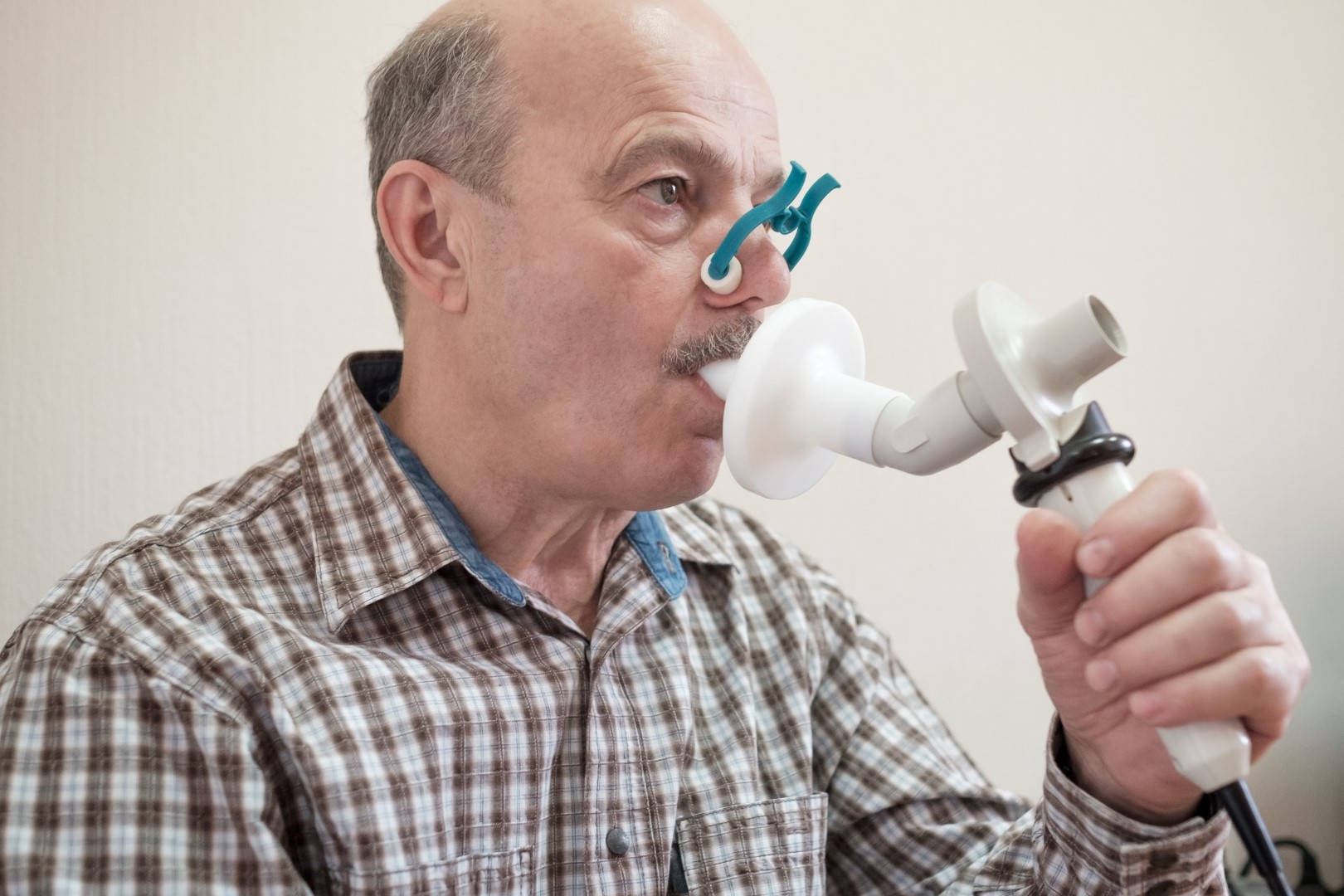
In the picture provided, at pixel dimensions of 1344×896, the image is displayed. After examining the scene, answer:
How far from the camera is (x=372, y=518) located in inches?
42.1

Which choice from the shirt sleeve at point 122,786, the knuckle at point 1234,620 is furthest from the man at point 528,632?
the knuckle at point 1234,620

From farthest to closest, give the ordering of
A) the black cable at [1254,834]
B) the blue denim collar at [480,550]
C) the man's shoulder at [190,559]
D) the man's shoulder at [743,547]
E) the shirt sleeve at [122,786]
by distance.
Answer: the man's shoulder at [743,547], the blue denim collar at [480,550], the man's shoulder at [190,559], the shirt sleeve at [122,786], the black cable at [1254,834]

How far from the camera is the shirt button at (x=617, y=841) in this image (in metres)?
1.04

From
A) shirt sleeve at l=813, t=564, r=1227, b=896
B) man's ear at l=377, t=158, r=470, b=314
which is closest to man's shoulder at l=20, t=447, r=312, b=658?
man's ear at l=377, t=158, r=470, b=314

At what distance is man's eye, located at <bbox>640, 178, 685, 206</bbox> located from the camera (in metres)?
1.03

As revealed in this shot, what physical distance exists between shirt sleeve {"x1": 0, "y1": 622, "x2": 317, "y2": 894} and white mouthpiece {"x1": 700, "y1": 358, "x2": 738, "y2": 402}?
46 cm

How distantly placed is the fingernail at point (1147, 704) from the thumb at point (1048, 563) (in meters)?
0.08

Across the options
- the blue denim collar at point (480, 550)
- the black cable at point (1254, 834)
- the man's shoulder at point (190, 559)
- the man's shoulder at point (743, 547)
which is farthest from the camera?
the man's shoulder at point (743, 547)

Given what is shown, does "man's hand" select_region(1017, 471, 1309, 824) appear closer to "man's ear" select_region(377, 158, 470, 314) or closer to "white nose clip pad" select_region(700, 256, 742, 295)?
"white nose clip pad" select_region(700, 256, 742, 295)

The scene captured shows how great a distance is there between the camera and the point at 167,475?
1320 mm

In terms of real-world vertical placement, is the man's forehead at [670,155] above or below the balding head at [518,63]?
below

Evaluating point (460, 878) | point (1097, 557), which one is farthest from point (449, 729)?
point (1097, 557)

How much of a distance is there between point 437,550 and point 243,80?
66cm

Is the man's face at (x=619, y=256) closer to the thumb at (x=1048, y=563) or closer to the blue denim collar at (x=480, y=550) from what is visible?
the blue denim collar at (x=480, y=550)
